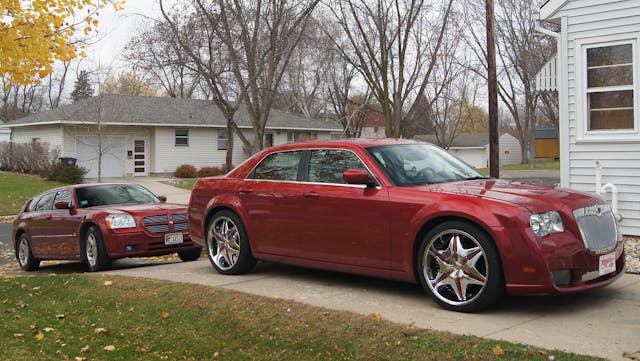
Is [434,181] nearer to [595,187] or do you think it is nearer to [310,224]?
[310,224]

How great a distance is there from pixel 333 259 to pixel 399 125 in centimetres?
2069

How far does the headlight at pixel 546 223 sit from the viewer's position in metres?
5.33

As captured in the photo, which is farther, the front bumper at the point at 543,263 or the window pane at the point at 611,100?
the window pane at the point at 611,100

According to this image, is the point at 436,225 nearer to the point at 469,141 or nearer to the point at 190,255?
the point at 190,255

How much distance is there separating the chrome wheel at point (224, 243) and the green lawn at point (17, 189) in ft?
54.6

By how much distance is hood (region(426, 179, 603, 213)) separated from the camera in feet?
18.0

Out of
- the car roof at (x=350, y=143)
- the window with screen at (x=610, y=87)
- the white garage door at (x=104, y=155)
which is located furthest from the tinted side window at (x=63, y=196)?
the white garage door at (x=104, y=155)

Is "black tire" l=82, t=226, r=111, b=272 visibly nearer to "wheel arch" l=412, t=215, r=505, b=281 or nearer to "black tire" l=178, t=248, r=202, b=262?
"black tire" l=178, t=248, r=202, b=262

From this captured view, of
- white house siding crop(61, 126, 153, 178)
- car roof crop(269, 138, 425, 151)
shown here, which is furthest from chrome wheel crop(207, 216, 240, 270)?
white house siding crop(61, 126, 153, 178)

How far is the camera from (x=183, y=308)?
6148mm

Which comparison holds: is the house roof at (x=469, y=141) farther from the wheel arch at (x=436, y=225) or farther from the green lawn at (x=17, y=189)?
the wheel arch at (x=436, y=225)

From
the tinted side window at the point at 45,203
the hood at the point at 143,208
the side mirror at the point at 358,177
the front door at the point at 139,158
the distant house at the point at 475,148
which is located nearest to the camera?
the side mirror at the point at 358,177

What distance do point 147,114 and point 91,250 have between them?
26184 millimetres

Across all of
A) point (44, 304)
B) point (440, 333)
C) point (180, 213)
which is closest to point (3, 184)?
point (180, 213)
